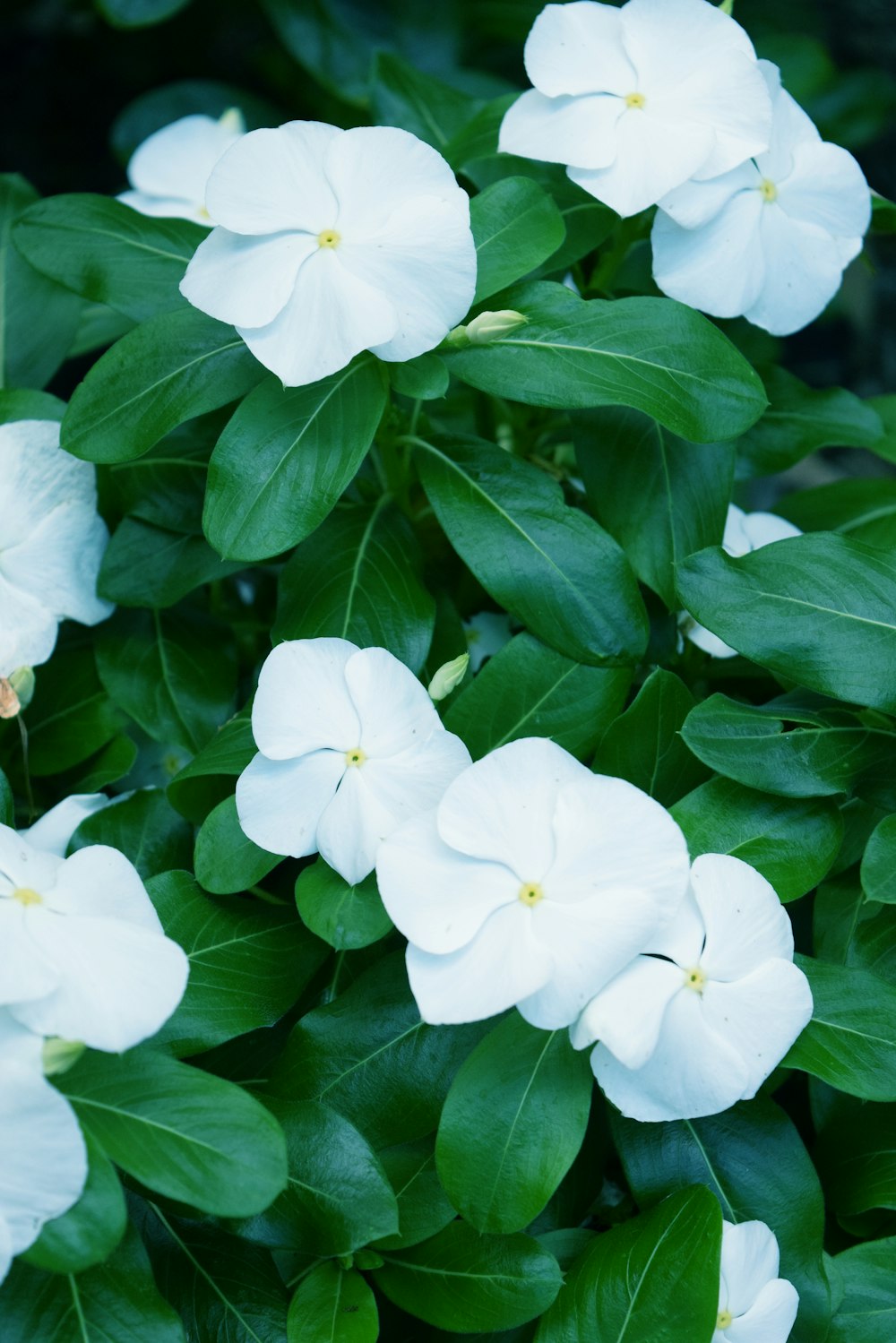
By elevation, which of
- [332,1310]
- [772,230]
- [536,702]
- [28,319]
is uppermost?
[772,230]

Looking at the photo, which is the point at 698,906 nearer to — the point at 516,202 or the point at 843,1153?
the point at 843,1153

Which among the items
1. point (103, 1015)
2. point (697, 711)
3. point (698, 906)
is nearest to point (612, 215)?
point (697, 711)

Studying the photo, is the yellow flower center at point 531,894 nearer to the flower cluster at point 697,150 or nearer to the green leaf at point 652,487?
the green leaf at point 652,487

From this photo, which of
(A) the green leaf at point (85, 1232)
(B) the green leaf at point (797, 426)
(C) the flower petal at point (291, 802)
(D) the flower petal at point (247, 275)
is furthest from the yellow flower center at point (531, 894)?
(B) the green leaf at point (797, 426)

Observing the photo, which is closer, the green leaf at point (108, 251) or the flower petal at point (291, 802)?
the flower petal at point (291, 802)

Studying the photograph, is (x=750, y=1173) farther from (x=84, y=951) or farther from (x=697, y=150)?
(x=697, y=150)

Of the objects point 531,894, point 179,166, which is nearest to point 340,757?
point 531,894
